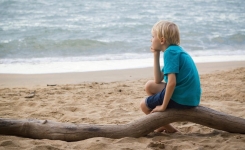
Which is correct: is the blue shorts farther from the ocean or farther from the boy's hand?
the ocean

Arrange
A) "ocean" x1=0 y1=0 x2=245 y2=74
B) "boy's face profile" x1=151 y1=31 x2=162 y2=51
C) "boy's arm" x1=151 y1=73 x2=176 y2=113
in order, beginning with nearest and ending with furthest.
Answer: "boy's arm" x1=151 y1=73 x2=176 y2=113 < "boy's face profile" x1=151 y1=31 x2=162 y2=51 < "ocean" x1=0 y1=0 x2=245 y2=74

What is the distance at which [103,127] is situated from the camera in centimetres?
339

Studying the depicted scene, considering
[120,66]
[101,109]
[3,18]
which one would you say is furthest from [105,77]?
[3,18]

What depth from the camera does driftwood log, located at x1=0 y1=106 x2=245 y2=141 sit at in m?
3.35

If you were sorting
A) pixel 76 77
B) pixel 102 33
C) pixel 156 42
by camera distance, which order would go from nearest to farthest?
pixel 156 42 < pixel 76 77 < pixel 102 33

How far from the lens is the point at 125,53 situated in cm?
1068

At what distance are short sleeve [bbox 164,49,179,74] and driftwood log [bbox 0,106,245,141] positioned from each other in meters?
0.48

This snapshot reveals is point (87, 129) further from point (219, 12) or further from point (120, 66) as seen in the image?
point (219, 12)

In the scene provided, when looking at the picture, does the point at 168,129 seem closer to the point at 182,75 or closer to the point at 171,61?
the point at 182,75

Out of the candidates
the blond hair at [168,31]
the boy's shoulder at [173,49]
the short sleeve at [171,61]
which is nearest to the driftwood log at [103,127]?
the short sleeve at [171,61]

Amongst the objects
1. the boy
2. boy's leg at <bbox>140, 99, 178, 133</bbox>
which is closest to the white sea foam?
boy's leg at <bbox>140, 99, 178, 133</bbox>

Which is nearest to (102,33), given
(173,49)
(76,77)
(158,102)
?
(76,77)

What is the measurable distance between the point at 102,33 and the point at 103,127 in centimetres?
1125

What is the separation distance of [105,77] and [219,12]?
660 inches
